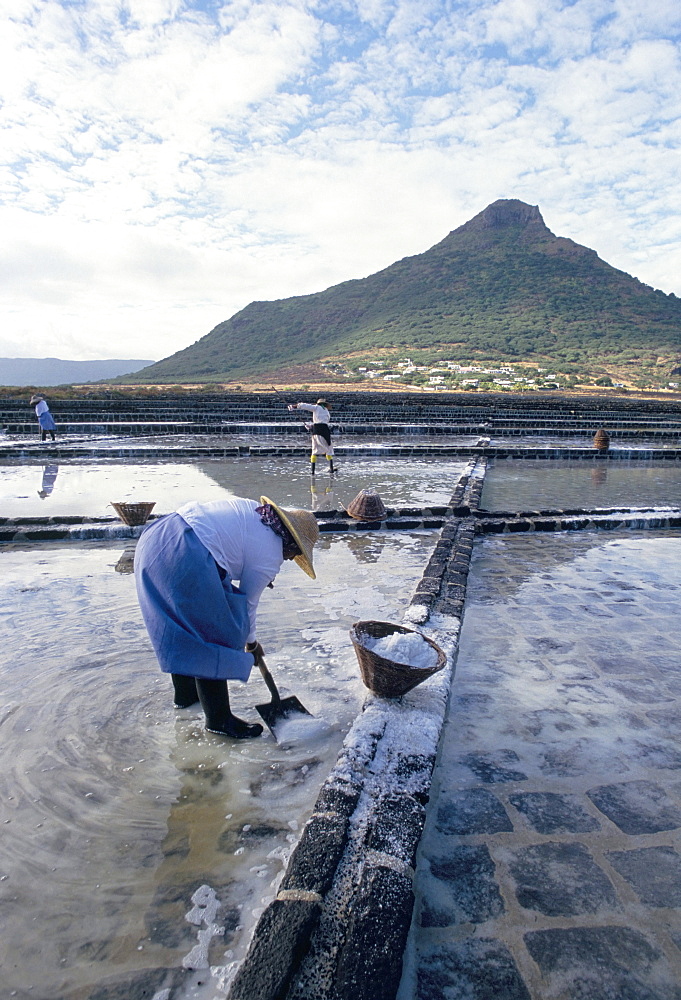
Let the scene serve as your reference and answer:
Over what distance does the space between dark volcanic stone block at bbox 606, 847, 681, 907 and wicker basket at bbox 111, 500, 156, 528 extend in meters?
5.06

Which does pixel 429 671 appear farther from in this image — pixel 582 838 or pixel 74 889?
pixel 74 889

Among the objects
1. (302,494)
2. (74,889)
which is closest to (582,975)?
(74,889)

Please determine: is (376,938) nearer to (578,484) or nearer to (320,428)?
(320,428)

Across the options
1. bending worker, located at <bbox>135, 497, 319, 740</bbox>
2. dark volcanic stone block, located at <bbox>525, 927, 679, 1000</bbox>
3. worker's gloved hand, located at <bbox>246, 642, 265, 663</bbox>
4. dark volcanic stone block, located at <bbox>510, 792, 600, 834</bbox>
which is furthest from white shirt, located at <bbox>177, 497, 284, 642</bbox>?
dark volcanic stone block, located at <bbox>525, 927, 679, 1000</bbox>

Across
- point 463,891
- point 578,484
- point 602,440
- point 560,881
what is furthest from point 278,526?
point 602,440

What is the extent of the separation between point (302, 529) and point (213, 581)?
0.43 meters

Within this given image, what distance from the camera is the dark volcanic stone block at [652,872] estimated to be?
1.86 m

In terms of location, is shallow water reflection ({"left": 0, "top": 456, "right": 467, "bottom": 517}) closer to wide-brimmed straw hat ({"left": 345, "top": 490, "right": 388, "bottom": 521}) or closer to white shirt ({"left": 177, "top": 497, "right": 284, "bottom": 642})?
wide-brimmed straw hat ({"left": 345, "top": 490, "right": 388, "bottom": 521})

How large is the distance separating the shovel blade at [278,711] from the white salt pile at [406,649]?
0.41 m

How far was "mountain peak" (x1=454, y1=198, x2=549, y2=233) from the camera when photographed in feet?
302

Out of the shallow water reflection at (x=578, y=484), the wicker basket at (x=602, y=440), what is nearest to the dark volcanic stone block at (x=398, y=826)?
the shallow water reflection at (x=578, y=484)

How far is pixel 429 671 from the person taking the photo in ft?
8.86

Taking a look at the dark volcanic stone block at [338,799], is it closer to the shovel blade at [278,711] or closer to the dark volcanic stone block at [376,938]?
the dark volcanic stone block at [376,938]

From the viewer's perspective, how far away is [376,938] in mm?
1577
